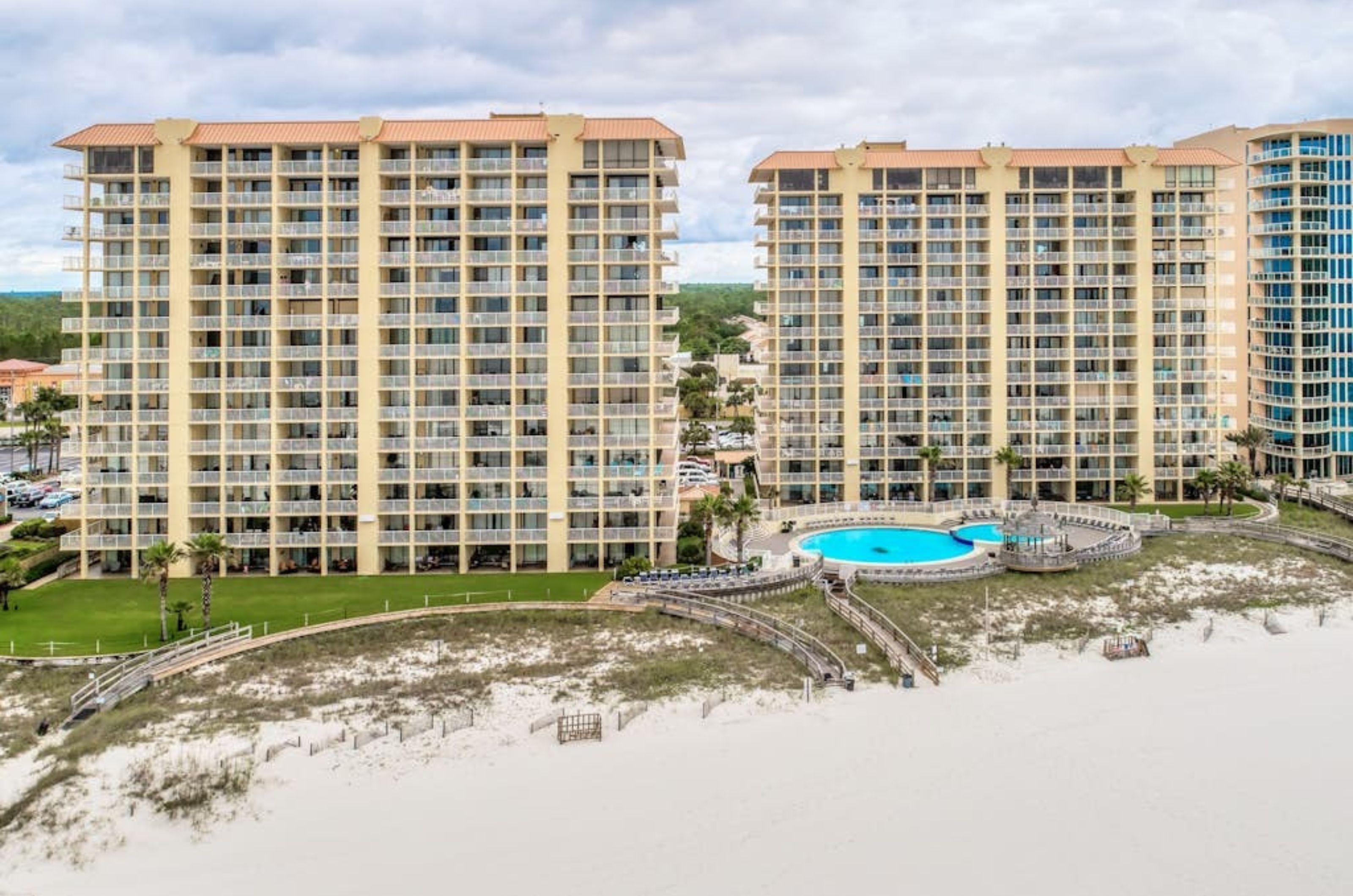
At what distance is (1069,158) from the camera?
8619 cm

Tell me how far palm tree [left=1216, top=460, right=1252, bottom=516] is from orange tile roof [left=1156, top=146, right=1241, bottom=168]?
25.5 m

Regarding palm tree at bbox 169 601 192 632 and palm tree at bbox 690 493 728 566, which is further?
palm tree at bbox 690 493 728 566

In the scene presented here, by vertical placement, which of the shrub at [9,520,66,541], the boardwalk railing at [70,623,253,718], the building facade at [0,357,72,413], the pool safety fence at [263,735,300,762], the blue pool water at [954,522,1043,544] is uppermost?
the building facade at [0,357,72,413]

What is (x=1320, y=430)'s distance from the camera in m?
93.7

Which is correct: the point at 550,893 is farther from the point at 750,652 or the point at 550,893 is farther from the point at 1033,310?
the point at 1033,310

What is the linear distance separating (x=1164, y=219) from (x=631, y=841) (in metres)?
75.8

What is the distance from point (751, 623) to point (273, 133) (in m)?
45.8

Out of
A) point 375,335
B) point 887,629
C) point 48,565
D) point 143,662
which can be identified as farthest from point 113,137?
point 887,629

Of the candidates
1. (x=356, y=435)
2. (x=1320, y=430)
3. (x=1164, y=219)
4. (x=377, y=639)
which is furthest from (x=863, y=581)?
(x=1320, y=430)

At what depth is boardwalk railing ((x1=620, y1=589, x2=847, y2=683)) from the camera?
1914 inches

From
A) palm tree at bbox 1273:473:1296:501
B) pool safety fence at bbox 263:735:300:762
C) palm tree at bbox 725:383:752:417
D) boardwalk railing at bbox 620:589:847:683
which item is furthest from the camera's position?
palm tree at bbox 725:383:752:417

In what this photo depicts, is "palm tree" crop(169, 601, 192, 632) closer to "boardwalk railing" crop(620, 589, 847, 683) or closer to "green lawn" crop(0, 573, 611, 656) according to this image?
"green lawn" crop(0, 573, 611, 656)

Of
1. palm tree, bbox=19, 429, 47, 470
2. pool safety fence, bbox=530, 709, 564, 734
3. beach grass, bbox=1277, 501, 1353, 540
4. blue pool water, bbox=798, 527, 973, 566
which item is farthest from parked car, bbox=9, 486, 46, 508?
beach grass, bbox=1277, 501, 1353, 540

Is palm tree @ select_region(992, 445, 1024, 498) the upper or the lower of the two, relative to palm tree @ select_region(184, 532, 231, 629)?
upper
